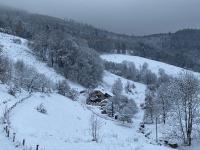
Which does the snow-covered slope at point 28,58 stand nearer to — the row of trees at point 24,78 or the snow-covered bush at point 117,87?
the row of trees at point 24,78

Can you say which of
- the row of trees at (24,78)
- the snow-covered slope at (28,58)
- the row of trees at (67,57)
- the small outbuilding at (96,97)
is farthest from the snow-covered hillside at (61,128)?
the row of trees at (67,57)

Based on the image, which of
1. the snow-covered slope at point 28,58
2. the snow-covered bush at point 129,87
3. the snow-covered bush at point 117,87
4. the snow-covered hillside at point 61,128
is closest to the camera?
the snow-covered hillside at point 61,128

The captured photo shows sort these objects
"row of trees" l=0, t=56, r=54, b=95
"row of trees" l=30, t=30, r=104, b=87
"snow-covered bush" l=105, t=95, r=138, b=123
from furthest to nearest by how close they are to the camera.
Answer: "row of trees" l=30, t=30, r=104, b=87
"snow-covered bush" l=105, t=95, r=138, b=123
"row of trees" l=0, t=56, r=54, b=95

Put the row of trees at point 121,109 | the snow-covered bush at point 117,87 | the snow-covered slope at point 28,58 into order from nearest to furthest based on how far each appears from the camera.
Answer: the row of trees at point 121,109 → the snow-covered slope at point 28,58 → the snow-covered bush at point 117,87

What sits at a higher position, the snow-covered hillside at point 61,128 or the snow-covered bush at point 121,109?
the snow-covered hillside at point 61,128

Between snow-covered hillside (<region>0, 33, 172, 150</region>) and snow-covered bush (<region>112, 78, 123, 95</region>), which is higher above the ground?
snow-covered hillside (<region>0, 33, 172, 150</region>)

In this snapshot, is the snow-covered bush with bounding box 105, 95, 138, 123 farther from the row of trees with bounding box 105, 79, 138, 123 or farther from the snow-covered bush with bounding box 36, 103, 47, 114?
the snow-covered bush with bounding box 36, 103, 47, 114

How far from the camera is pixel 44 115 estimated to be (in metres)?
62.2

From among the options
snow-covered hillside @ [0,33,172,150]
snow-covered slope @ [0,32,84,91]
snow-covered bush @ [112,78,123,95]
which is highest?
snow-covered slope @ [0,32,84,91]

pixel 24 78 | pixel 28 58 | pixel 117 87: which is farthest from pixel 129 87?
pixel 24 78

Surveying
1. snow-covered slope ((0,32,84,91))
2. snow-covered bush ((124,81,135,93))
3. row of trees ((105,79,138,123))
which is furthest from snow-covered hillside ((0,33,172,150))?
snow-covered bush ((124,81,135,93))

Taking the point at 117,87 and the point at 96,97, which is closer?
the point at 96,97

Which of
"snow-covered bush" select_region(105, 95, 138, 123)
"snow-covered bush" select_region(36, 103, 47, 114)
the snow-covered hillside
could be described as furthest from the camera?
"snow-covered bush" select_region(105, 95, 138, 123)

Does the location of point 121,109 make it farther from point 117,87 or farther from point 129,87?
point 129,87
